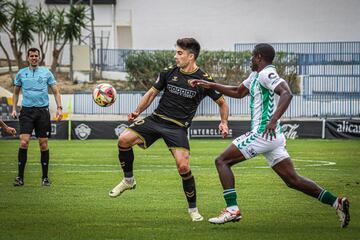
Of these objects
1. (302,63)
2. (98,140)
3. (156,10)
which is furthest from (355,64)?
(98,140)

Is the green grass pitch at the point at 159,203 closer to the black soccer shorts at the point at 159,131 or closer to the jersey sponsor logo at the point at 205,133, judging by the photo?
the black soccer shorts at the point at 159,131

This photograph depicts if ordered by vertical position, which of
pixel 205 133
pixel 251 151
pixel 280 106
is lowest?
pixel 205 133

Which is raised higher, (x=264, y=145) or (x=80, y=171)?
(x=264, y=145)

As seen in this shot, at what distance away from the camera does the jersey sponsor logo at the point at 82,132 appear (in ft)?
111

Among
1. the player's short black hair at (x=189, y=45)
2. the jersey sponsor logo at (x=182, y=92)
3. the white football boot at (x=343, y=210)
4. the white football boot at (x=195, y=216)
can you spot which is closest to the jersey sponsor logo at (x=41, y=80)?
the jersey sponsor logo at (x=182, y=92)

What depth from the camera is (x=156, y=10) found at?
190 ft

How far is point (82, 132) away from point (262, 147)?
2423cm

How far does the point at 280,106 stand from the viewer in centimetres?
993

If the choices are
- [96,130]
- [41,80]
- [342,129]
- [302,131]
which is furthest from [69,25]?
[41,80]

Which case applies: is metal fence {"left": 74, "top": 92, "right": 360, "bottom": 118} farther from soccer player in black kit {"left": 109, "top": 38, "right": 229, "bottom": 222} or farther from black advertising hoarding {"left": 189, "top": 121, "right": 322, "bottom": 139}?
soccer player in black kit {"left": 109, "top": 38, "right": 229, "bottom": 222}

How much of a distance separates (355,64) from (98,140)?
19311 millimetres

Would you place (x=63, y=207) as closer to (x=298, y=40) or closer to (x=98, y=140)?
(x=98, y=140)

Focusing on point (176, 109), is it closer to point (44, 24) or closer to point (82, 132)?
point (82, 132)

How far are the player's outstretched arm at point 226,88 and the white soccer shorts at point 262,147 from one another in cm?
70
